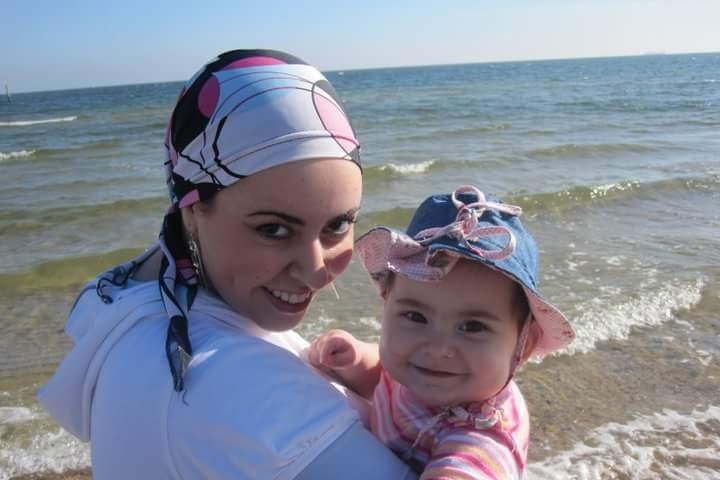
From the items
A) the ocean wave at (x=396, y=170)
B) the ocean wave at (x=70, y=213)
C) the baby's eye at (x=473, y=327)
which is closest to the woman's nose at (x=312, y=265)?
the baby's eye at (x=473, y=327)

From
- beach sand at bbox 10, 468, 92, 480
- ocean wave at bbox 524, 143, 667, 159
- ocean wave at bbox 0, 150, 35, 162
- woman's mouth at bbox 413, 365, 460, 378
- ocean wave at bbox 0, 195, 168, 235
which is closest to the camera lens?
woman's mouth at bbox 413, 365, 460, 378

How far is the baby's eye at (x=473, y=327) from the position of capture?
80.4 inches

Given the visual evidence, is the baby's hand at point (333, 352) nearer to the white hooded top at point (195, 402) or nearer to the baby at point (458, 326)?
the baby at point (458, 326)

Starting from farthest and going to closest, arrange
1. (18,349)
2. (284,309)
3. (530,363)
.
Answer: (18,349)
(530,363)
(284,309)

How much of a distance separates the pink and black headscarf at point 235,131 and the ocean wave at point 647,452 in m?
2.49

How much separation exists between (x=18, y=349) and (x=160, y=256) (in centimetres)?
412

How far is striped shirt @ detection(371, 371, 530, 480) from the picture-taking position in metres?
1.70

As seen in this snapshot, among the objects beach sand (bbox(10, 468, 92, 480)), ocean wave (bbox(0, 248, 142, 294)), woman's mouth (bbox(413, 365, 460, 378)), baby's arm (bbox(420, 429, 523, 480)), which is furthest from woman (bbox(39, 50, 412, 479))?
ocean wave (bbox(0, 248, 142, 294))

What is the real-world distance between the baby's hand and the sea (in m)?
1.78

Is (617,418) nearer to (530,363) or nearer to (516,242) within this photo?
(530,363)

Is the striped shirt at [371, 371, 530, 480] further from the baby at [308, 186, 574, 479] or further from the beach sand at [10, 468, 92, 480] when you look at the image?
the beach sand at [10, 468, 92, 480]

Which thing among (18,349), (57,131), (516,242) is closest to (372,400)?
(516,242)

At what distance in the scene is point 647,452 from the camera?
144 inches

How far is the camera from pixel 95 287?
182cm
